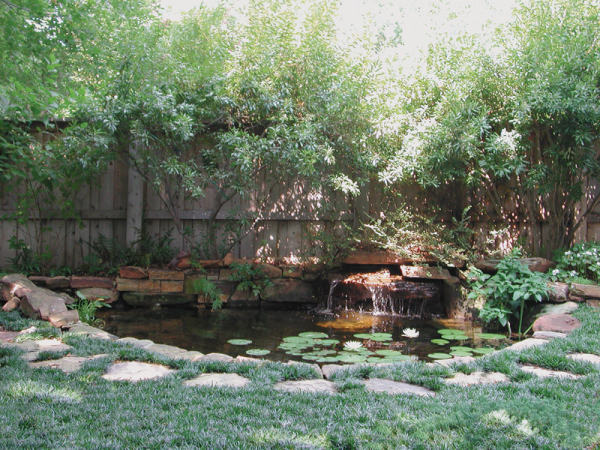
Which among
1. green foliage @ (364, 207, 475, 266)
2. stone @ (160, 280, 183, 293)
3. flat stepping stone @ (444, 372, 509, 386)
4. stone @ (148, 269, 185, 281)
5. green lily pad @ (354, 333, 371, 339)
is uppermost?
green foliage @ (364, 207, 475, 266)

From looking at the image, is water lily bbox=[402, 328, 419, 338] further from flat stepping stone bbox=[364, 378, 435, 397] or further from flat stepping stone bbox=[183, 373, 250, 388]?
flat stepping stone bbox=[183, 373, 250, 388]

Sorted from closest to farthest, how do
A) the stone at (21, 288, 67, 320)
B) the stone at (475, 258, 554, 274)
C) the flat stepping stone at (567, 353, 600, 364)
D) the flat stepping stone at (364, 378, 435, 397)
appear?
the flat stepping stone at (364, 378, 435, 397) < the flat stepping stone at (567, 353, 600, 364) < the stone at (21, 288, 67, 320) < the stone at (475, 258, 554, 274)

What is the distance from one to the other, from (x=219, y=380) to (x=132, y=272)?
3.52m

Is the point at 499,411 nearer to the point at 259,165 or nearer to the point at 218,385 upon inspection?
the point at 218,385

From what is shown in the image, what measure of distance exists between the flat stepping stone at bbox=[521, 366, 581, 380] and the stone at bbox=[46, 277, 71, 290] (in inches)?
201

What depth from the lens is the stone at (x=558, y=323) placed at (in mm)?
4164

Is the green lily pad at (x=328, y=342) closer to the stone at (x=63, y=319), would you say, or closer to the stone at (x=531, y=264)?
the stone at (x=63, y=319)

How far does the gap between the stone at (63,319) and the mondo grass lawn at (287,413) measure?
1.15 m

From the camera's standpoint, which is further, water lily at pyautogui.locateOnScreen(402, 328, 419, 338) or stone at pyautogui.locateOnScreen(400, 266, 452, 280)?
stone at pyautogui.locateOnScreen(400, 266, 452, 280)

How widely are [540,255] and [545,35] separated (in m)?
2.85

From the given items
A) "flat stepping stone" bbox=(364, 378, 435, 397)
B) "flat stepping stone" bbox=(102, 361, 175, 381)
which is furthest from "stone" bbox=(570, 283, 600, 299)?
"flat stepping stone" bbox=(102, 361, 175, 381)

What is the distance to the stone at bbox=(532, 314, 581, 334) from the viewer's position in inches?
164

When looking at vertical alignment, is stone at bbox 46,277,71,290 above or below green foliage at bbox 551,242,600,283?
below

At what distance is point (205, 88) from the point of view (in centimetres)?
524
